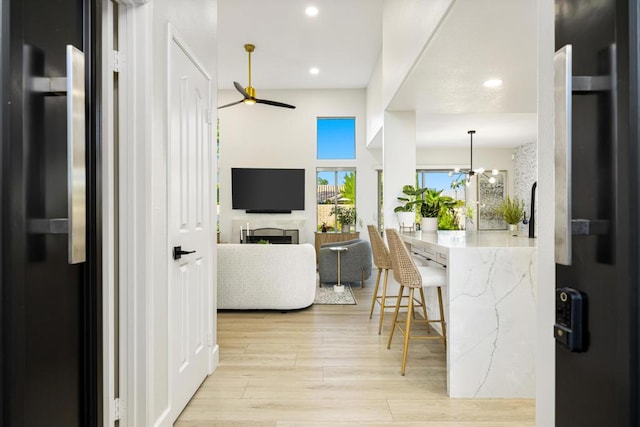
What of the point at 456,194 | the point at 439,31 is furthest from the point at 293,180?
the point at 439,31

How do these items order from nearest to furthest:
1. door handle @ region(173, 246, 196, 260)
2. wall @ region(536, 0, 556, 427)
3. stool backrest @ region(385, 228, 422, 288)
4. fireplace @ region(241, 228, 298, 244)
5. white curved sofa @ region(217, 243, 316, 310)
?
wall @ region(536, 0, 556, 427) → door handle @ region(173, 246, 196, 260) → stool backrest @ region(385, 228, 422, 288) → white curved sofa @ region(217, 243, 316, 310) → fireplace @ region(241, 228, 298, 244)

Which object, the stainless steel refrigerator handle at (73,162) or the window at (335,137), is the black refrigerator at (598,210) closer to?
the stainless steel refrigerator handle at (73,162)

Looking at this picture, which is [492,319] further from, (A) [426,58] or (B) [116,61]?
(B) [116,61]

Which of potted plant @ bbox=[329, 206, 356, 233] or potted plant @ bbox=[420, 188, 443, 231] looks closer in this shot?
potted plant @ bbox=[420, 188, 443, 231]

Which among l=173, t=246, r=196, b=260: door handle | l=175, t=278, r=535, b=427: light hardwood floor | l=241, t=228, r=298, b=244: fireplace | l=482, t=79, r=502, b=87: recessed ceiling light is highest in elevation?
l=482, t=79, r=502, b=87: recessed ceiling light

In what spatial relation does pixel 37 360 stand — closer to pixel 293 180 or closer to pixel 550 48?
pixel 550 48

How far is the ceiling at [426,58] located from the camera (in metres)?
2.50

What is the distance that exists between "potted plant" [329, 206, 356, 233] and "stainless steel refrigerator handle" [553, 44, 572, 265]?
7299mm

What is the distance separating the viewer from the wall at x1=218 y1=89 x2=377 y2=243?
8062mm

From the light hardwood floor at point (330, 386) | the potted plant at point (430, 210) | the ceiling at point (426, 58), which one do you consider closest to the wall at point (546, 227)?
the light hardwood floor at point (330, 386)

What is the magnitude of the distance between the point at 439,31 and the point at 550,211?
188cm

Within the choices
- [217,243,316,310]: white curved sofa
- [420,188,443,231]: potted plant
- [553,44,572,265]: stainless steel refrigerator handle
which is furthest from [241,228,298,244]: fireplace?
[553,44,572,265]: stainless steel refrigerator handle

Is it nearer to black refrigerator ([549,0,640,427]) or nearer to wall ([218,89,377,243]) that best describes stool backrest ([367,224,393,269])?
black refrigerator ([549,0,640,427])

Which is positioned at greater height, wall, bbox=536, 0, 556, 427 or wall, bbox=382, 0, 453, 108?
wall, bbox=382, 0, 453, 108
